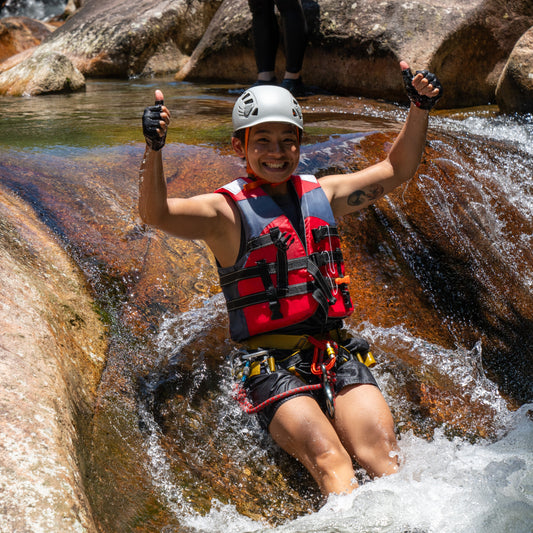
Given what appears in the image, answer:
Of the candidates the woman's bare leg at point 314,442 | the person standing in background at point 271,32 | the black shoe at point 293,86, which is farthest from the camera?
the black shoe at point 293,86

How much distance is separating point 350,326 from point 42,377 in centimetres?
185

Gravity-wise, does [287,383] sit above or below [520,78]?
below

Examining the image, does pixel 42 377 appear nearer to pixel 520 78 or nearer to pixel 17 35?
pixel 520 78

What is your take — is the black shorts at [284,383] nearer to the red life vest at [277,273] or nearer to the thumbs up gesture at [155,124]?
the red life vest at [277,273]

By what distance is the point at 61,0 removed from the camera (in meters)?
25.0

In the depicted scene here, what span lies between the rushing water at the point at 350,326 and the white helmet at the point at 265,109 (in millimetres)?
989

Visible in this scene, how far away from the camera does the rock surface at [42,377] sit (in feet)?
5.56

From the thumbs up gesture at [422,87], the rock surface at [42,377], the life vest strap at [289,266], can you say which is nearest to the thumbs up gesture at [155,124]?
the life vest strap at [289,266]

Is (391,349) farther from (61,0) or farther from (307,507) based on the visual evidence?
(61,0)

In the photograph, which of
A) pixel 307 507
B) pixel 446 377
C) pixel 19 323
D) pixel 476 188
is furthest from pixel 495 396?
pixel 19 323

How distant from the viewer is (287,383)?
263cm

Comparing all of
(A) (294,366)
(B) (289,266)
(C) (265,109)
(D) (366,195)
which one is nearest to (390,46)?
(D) (366,195)

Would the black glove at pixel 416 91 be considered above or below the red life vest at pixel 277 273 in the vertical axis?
above

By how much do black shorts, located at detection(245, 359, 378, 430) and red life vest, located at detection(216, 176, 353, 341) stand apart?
0.23m
